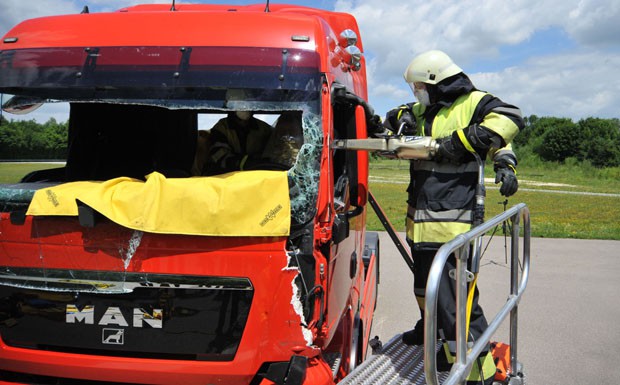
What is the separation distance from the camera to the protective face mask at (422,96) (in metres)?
4.34

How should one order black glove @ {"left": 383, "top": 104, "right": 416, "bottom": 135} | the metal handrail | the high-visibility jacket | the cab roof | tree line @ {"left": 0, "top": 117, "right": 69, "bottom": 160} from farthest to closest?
black glove @ {"left": 383, "top": 104, "right": 416, "bottom": 135}
the high-visibility jacket
tree line @ {"left": 0, "top": 117, "right": 69, "bottom": 160}
the cab roof
the metal handrail

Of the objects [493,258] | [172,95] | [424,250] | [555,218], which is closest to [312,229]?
[172,95]

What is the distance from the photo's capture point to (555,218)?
16.4 meters

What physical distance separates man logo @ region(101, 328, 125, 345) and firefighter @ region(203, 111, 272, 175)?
1.15 meters

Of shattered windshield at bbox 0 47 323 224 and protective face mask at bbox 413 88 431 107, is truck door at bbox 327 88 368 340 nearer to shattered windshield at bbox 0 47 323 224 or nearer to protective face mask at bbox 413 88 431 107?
shattered windshield at bbox 0 47 323 224

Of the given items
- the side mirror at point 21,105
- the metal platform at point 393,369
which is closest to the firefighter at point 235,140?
the side mirror at point 21,105

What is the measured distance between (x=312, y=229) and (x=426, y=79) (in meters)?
1.71

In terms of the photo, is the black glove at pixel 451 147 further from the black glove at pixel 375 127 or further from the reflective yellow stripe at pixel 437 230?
the black glove at pixel 375 127

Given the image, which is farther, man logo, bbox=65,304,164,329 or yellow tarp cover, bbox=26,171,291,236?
man logo, bbox=65,304,164,329

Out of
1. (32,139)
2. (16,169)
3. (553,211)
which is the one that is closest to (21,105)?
(32,139)

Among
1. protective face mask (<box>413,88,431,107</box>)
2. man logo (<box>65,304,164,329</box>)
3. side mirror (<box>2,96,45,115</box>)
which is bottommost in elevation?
man logo (<box>65,304,164,329</box>)

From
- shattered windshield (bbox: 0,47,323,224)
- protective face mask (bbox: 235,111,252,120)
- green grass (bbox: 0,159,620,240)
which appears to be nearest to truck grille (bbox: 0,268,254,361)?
shattered windshield (bbox: 0,47,323,224)

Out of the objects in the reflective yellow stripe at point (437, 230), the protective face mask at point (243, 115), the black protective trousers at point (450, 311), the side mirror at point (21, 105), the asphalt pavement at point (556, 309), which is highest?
the side mirror at point (21, 105)

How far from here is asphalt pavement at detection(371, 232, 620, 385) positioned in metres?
5.47
